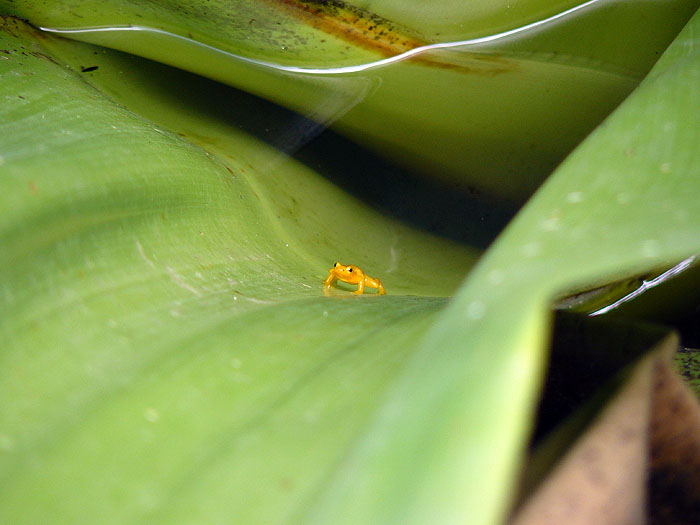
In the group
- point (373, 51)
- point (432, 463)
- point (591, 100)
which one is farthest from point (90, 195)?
point (591, 100)

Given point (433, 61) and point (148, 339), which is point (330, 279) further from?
point (433, 61)

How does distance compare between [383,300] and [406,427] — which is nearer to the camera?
[406,427]

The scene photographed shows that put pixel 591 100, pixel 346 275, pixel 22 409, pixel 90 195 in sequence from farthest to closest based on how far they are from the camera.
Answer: pixel 591 100 < pixel 346 275 < pixel 90 195 < pixel 22 409

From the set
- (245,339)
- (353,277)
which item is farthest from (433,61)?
(245,339)

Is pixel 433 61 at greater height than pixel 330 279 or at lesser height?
greater

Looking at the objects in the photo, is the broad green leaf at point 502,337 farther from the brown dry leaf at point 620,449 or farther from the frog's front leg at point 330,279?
the frog's front leg at point 330,279

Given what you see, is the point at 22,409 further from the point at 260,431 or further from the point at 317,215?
the point at 317,215

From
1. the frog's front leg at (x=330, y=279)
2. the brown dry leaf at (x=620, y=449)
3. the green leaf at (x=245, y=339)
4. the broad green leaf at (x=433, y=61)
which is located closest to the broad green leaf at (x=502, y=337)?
the green leaf at (x=245, y=339)
